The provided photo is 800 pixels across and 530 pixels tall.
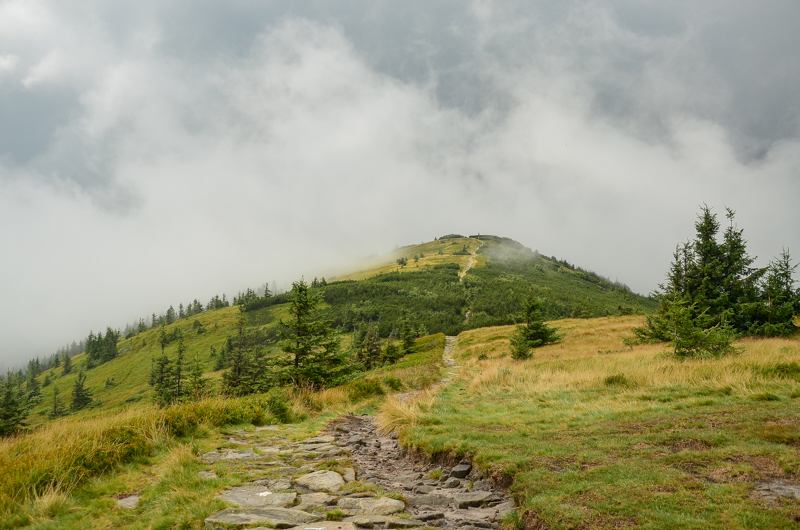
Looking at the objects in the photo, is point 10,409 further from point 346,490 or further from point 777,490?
point 777,490

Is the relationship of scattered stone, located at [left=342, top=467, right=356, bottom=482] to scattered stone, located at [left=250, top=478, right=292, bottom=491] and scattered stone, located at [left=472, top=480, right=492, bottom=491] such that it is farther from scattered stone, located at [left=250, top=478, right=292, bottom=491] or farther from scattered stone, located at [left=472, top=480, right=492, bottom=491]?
scattered stone, located at [left=472, top=480, right=492, bottom=491]

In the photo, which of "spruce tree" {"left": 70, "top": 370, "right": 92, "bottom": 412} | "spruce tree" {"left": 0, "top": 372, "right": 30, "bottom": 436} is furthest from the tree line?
"spruce tree" {"left": 70, "top": 370, "right": 92, "bottom": 412}

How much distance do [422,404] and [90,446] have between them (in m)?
9.74

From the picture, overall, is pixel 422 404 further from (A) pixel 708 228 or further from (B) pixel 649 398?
(A) pixel 708 228

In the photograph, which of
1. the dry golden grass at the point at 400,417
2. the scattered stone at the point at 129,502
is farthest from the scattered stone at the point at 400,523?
the dry golden grass at the point at 400,417

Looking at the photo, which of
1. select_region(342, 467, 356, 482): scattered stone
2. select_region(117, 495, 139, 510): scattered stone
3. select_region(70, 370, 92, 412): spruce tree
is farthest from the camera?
select_region(70, 370, 92, 412): spruce tree

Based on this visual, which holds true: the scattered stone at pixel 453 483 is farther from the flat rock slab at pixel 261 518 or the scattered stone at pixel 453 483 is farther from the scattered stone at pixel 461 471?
the flat rock slab at pixel 261 518

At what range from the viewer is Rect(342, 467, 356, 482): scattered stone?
7.48 metres

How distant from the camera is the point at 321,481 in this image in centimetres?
719

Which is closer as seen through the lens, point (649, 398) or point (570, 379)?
point (649, 398)

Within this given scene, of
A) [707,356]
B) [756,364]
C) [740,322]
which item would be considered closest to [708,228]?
[740,322]

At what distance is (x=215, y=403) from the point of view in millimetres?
11789

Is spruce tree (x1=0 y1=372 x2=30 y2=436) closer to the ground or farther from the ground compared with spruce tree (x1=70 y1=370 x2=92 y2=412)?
farther from the ground

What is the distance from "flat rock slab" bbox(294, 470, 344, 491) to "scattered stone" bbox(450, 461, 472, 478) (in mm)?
2385
